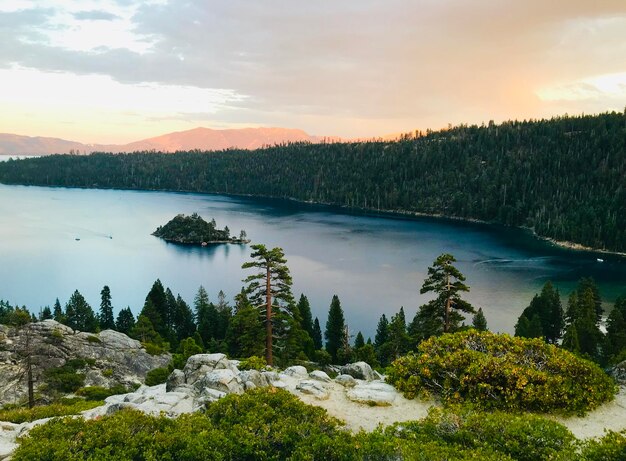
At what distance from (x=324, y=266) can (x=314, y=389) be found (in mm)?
109027

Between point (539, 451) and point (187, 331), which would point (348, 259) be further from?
point (539, 451)

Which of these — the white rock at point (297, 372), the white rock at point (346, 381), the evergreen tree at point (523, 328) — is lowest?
the evergreen tree at point (523, 328)

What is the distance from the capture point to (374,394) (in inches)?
882

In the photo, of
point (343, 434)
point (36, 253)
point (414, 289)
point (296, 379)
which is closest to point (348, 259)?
point (414, 289)

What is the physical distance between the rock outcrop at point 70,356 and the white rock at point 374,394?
2926 cm

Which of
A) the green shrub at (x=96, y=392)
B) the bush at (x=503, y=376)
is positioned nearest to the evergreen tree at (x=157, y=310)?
the green shrub at (x=96, y=392)

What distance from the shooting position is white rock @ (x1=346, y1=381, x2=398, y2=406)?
21719 millimetres

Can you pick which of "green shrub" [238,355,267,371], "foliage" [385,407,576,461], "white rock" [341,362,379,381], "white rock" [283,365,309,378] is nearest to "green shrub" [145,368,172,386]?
"green shrub" [238,355,267,371]

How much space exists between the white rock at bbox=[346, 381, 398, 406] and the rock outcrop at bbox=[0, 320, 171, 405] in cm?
2926

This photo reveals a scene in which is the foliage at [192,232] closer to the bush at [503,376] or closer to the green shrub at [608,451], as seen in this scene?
the bush at [503,376]

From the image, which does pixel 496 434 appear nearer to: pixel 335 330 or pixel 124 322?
pixel 335 330

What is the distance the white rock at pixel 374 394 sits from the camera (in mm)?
21719

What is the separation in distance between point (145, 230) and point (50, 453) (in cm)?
19391

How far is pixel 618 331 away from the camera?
6206cm
